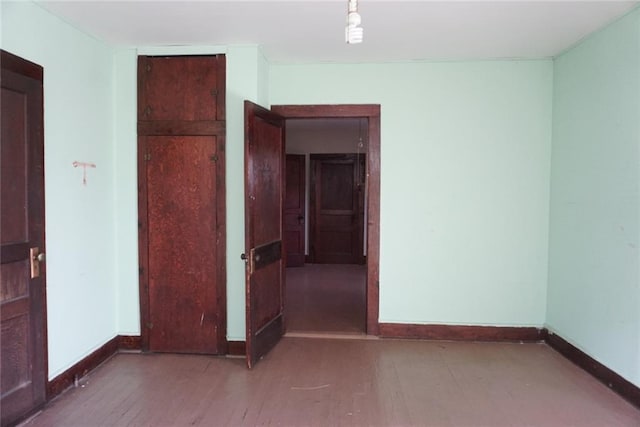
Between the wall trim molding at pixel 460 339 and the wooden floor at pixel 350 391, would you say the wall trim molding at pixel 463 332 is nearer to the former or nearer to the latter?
the wall trim molding at pixel 460 339

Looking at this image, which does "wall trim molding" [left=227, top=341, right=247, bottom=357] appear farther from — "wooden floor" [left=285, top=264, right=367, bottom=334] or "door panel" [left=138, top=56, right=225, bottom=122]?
"door panel" [left=138, top=56, right=225, bottom=122]

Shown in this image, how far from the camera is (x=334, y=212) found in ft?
26.2

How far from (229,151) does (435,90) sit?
1.99 m

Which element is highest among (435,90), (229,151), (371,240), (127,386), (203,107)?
(435,90)

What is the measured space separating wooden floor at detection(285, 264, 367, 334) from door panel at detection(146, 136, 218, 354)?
1.02 meters

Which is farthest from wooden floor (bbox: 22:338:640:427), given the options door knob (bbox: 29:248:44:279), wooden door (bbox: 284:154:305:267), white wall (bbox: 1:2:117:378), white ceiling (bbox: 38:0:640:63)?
wooden door (bbox: 284:154:305:267)

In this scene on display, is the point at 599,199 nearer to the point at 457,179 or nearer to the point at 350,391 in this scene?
the point at 457,179

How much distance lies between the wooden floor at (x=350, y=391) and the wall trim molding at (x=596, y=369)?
2.0 inches

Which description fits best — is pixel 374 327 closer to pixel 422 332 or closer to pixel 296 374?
pixel 422 332

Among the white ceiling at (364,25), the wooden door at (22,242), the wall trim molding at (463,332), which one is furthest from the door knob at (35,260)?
the wall trim molding at (463,332)

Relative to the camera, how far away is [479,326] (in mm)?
3945

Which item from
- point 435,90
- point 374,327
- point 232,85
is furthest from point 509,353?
point 232,85

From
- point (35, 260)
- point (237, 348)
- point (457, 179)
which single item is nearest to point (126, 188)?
point (35, 260)

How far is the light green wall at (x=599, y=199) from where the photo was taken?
2814mm
